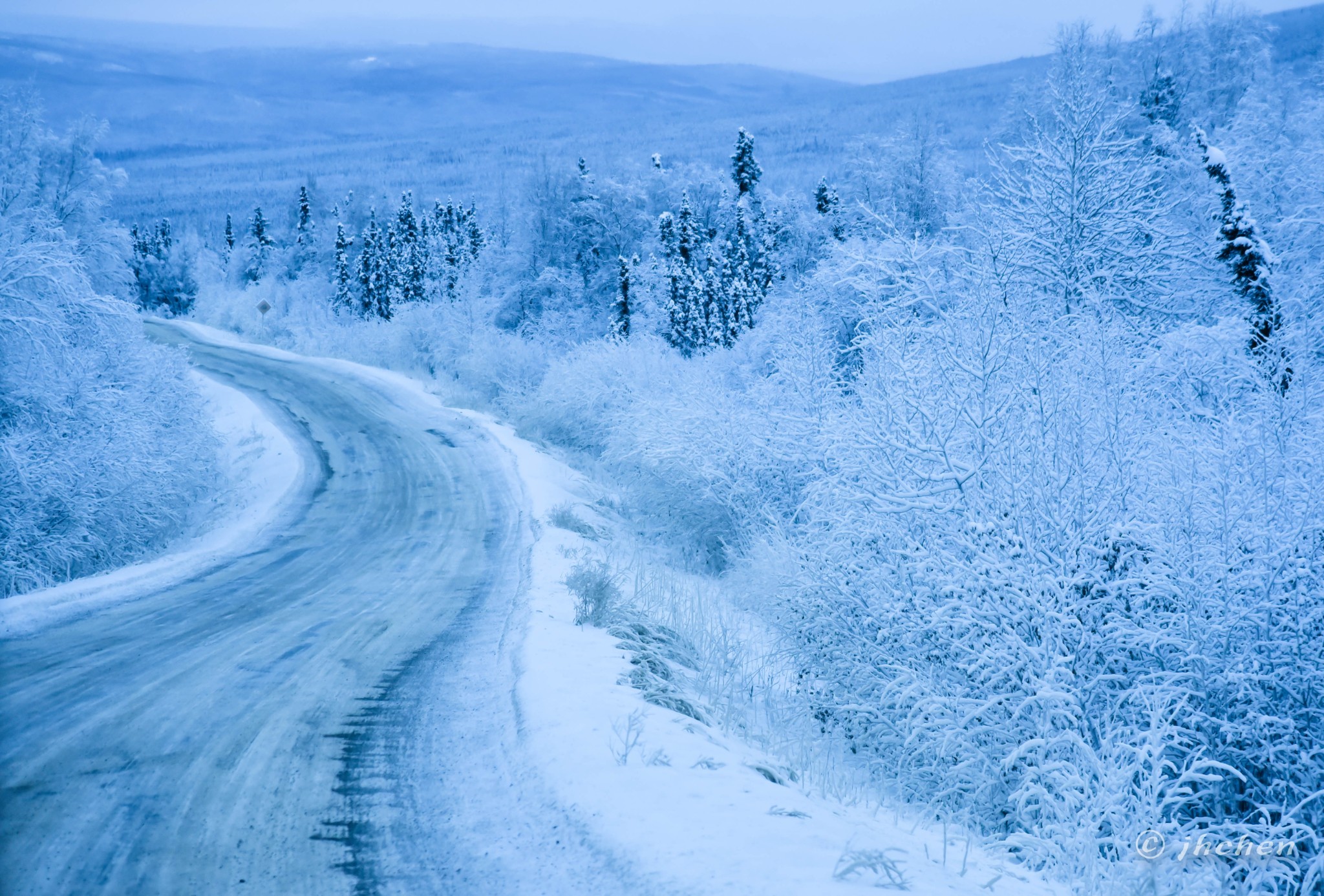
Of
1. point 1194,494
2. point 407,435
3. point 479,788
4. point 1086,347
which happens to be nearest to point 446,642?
point 479,788

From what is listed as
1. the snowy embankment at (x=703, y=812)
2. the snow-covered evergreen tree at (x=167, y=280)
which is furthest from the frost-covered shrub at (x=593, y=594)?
the snow-covered evergreen tree at (x=167, y=280)

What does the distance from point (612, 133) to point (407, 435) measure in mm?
192255

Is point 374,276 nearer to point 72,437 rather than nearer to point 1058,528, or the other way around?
point 72,437

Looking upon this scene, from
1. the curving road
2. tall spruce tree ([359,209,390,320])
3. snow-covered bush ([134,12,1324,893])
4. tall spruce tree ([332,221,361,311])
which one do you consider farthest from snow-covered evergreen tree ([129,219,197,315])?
the curving road

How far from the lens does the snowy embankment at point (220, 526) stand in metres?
8.54

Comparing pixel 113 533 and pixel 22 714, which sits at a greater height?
pixel 22 714

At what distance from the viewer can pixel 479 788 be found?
479 centimetres

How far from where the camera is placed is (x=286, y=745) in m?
5.28

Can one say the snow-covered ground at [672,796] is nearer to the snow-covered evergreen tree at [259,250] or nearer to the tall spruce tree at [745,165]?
the tall spruce tree at [745,165]

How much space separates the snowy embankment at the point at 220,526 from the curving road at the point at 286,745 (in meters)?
0.38

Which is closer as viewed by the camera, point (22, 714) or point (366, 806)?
point (366, 806)

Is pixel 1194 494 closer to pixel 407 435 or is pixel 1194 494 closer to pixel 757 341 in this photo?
pixel 407 435

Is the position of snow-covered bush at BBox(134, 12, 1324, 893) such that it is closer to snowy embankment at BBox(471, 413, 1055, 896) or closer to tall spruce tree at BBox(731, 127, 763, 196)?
snowy embankment at BBox(471, 413, 1055, 896)

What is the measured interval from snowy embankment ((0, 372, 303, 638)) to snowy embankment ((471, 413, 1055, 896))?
580 centimetres
